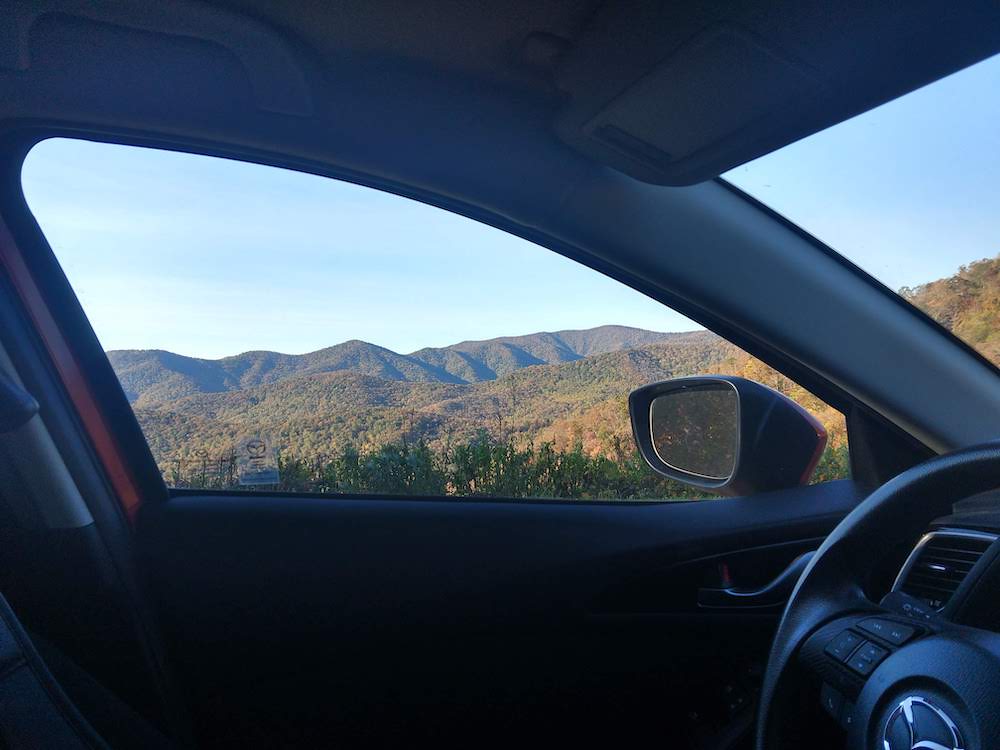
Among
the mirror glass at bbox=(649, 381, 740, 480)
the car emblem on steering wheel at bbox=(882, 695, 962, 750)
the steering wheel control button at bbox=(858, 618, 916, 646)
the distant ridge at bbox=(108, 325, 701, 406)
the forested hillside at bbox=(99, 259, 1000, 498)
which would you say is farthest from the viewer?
the distant ridge at bbox=(108, 325, 701, 406)

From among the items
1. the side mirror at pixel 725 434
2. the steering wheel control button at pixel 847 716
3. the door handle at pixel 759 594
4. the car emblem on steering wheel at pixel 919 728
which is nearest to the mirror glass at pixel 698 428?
the side mirror at pixel 725 434

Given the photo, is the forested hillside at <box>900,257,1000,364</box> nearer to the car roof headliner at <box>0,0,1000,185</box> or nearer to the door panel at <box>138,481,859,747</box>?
the car roof headliner at <box>0,0,1000,185</box>

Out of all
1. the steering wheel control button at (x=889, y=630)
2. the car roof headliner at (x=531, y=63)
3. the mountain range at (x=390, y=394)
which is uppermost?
the car roof headliner at (x=531, y=63)

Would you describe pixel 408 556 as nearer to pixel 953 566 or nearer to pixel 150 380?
pixel 150 380

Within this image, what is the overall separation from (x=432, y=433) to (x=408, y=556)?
1.68 feet

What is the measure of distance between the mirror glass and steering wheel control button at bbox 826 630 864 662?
0.96 m

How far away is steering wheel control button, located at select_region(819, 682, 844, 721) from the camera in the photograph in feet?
4.23

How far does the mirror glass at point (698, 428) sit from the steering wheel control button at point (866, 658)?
1024 mm

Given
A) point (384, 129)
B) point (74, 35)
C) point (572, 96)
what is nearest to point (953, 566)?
point (572, 96)

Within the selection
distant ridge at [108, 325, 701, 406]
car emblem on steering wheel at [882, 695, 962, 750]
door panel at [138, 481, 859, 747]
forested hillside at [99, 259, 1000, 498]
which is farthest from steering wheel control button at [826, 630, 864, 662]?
distant ridge at [108, 325, 701, 406]

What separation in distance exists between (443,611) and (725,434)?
3.60ft

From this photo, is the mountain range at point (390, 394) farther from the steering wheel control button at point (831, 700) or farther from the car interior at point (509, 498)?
the steering wheel control button at point (831, 700)

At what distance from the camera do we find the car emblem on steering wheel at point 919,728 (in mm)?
1029

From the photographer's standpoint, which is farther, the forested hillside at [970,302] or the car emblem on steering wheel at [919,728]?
the forested hillside at [970,302]
